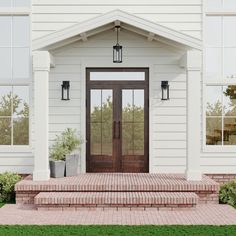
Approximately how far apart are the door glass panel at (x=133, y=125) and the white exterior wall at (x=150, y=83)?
10.5 inches

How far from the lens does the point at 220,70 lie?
10875 millimetres

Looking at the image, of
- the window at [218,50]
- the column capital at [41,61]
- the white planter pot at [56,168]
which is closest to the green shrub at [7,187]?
the white planter pot at [56,168]

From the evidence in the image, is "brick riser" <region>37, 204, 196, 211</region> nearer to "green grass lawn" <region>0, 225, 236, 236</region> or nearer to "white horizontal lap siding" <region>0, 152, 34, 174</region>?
"green grass lawn" <region>0, 225, 236, 236</region>

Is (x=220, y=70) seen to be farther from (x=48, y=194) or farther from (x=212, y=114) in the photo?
(x=48, y=194)

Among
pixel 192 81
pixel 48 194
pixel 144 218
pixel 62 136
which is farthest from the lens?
pixel 62 136

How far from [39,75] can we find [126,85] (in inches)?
86.5

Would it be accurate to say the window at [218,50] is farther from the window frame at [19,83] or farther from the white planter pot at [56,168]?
the window frame at [19,83]

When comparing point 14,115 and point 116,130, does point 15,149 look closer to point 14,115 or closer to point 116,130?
point 14,115

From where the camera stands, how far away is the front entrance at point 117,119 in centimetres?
1091

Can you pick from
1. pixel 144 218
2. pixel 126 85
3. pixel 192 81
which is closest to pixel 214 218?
pixel 144 218

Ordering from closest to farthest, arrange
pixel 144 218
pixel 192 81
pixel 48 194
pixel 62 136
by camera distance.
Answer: pixel 144 218 < pixel 48 194 < pixel 192 81 < pixel 62 136

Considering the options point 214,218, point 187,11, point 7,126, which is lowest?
point 214,218

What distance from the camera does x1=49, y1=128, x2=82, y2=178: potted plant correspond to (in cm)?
1005

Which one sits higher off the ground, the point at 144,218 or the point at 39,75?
the point at 39,75
